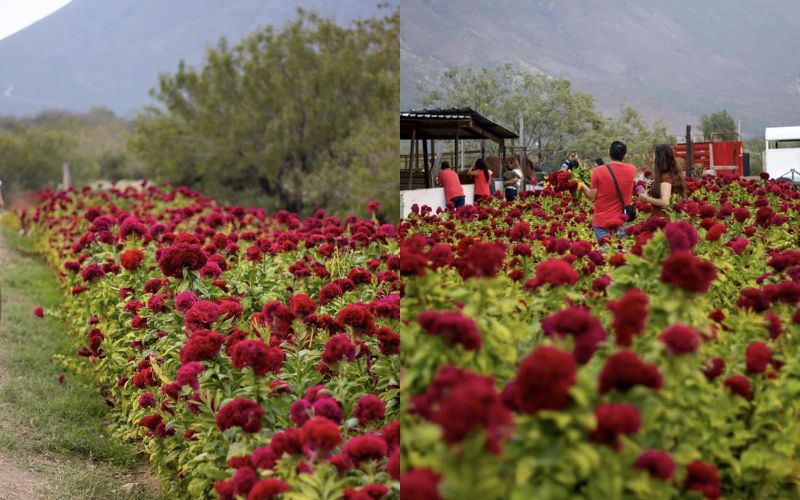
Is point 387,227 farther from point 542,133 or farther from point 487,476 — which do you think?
point 487,476

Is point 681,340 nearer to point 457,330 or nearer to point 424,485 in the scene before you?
point 457,330

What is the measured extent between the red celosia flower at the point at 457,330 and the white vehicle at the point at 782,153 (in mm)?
3344

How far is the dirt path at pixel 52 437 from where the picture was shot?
4.15 m

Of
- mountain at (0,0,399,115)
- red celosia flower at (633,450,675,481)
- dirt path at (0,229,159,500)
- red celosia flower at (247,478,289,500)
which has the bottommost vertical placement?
dirt path at (0,229,159,500)

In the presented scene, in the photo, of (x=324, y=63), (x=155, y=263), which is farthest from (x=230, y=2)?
(x=155, y=263)

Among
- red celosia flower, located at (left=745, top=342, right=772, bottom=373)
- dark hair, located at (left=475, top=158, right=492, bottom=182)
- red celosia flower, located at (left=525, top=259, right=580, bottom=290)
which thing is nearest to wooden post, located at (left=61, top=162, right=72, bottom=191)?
dark hair, located at (left=475, top=158, right=492, bottom=182)

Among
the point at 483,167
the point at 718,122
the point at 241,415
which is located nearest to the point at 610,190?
the point at 718,122

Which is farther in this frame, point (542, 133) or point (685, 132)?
point (685, 132)

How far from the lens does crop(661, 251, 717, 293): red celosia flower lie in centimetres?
169

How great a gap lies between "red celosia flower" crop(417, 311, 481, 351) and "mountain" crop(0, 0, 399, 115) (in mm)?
19706

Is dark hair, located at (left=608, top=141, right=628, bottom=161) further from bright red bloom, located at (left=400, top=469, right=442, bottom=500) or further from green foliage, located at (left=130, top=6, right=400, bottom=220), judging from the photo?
green foliage, located at (left=130, top=6, right=400, bottom=220)

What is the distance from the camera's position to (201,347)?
264cm

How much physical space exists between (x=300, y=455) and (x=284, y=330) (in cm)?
105

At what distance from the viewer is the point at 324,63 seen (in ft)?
73.8
